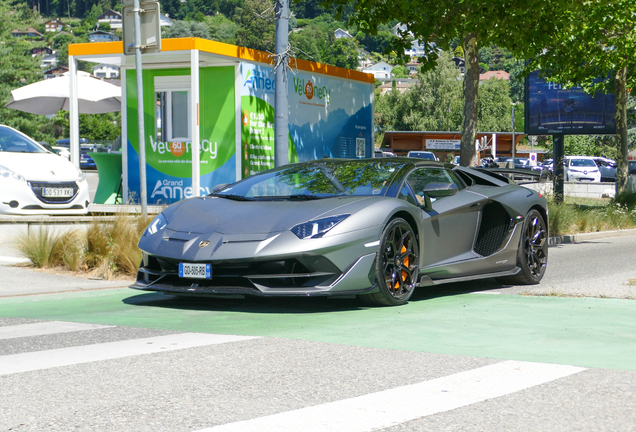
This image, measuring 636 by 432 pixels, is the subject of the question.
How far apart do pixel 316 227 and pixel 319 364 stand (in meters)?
1.90

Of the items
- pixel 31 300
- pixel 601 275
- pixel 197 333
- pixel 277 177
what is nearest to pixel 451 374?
pixel 197 333

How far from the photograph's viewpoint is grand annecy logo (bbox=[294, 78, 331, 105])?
15516mm

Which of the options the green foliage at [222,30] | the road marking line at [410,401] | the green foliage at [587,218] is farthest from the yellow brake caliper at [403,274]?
the green foliage at [222,30]

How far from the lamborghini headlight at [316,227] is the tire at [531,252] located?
2.67m

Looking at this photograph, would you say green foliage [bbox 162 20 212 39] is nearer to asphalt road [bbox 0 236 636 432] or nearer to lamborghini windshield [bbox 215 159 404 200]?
lamborghini windshield [bbox 215 159 404 200]

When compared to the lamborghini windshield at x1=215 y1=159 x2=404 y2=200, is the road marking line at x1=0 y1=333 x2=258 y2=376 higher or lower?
lower

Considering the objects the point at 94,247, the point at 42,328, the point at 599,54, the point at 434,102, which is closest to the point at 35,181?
the point at 94,247

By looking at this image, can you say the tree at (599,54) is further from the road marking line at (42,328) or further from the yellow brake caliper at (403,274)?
the road marking line at (42,328)

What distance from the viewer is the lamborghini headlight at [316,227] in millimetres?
6152

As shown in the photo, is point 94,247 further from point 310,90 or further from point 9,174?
point 310,90

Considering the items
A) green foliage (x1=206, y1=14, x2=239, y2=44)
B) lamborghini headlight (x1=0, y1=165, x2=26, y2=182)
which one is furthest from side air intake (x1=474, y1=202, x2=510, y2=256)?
green foliage (x1=206, y1=14, x2=239, y2=44)

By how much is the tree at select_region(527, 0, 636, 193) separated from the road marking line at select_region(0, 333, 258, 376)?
10837 millimetres

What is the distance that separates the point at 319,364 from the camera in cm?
444

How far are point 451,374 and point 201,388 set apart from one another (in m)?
1.28
